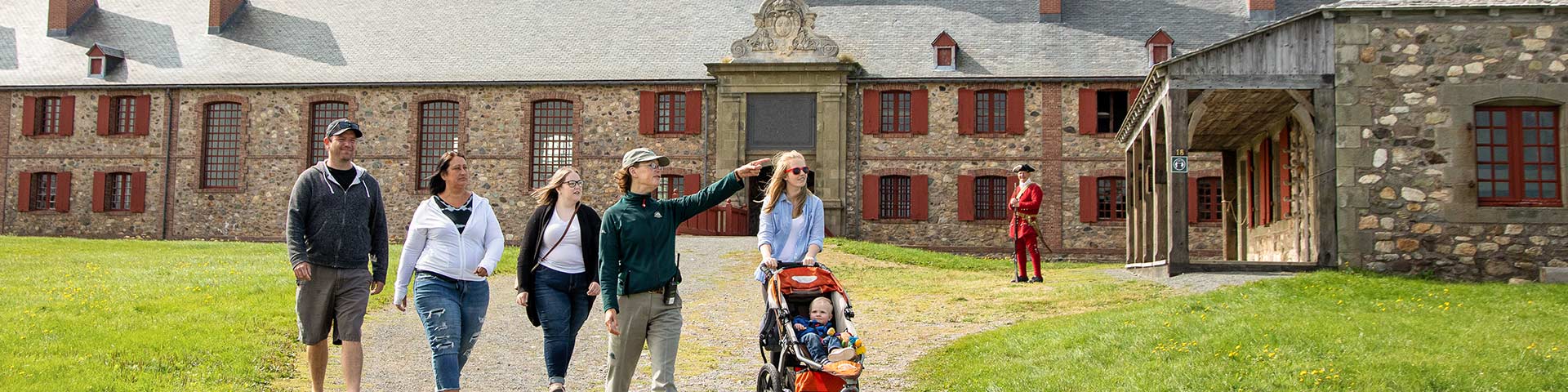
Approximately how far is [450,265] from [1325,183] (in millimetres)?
11645

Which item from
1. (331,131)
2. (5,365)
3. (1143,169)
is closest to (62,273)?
(5,365)

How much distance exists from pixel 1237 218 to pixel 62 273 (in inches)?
743

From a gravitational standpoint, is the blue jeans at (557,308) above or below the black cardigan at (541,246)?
below

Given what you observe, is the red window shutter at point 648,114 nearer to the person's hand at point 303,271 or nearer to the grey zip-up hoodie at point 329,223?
the grey zip-up hoodie at point 329,223

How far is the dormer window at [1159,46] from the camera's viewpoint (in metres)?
30.5

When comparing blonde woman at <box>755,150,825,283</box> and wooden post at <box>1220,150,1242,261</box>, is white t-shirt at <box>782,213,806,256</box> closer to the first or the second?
blonde woman at <box>755,150,825,283</box>

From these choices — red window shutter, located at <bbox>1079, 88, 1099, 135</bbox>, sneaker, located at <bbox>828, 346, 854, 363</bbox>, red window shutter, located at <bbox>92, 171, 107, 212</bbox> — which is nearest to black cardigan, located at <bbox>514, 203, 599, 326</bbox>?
sneaker, located at <bbox>828, 346, 854, 363</bbox>

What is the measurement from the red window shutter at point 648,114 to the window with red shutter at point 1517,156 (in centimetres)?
1952

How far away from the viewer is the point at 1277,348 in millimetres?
8852

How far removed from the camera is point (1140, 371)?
27.8 feet

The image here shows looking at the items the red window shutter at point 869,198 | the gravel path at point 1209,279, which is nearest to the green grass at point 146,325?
the gravel path at point 1209,279

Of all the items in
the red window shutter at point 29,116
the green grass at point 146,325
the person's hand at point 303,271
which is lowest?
the green grass at point 146,325

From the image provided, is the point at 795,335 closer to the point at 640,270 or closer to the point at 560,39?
the point at 640,270

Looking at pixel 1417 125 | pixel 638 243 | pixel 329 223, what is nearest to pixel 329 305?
pixel 329 223
